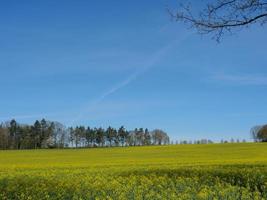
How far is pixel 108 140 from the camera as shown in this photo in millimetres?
171750

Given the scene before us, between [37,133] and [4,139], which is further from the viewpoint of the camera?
[37,133]

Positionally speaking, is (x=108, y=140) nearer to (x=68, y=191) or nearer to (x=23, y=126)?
(x=23, y=126)

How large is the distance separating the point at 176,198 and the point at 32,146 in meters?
150

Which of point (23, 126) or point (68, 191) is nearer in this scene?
point (68, 191)

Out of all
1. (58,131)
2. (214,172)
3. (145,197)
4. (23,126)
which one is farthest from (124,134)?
(145,197)

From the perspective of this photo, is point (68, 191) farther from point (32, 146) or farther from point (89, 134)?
point (89, 134)

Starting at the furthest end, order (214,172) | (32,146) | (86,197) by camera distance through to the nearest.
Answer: (32,146)
(214,172)
(86,197)

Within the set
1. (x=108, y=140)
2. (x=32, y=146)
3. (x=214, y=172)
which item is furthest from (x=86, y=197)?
(x=108, y=140)

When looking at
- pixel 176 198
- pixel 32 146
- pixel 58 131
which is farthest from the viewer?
pixel 58 131

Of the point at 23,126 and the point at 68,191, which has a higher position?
the point at 23,126

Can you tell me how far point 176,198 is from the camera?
40.9 feet

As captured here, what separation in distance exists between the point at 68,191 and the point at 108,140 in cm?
15665

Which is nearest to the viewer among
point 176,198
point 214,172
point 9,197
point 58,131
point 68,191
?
point 176,198

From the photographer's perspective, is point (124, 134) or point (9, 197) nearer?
point (9, 197)
